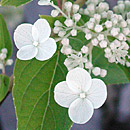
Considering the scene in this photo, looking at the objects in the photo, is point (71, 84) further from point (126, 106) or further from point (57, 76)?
point (126, 106)

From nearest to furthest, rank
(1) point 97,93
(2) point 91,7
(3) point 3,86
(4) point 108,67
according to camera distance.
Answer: (1) point 97,93, (2) point 91,7, (3) point 3,86, (4) point 108,67

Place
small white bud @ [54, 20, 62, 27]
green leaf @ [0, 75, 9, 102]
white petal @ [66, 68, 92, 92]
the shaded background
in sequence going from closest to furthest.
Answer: white petal @ [66, 68, 92, 92] < small white bud @ [54, 20, 62, 27] < green leaf @ [0, 75, 9, 102] < the shaded background

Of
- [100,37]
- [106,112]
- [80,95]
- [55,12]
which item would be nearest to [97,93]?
[80,95]

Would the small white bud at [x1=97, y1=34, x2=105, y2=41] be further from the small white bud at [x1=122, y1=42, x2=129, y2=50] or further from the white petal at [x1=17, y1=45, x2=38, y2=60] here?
the white petal at [x1=17, y1=45, x2=38, y2=60]

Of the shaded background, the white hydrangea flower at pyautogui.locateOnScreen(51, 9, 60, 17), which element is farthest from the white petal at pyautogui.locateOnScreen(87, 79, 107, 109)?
the shaded background

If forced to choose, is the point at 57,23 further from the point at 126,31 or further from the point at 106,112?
the point at 106,112

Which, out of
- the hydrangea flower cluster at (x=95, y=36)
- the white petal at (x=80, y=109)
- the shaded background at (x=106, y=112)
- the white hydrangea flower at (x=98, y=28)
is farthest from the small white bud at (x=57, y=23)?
the shaded background at (x=106, y=112)

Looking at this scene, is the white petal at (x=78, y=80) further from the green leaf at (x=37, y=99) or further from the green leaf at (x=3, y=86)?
the green leaf at (x=3, y=86)
